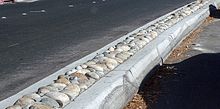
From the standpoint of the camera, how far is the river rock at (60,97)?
5473 millimetres

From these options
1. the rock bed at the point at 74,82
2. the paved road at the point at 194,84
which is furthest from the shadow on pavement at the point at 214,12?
the rock bed at the point at 74,82

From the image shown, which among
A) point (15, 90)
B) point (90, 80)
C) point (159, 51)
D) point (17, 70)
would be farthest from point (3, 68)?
point (90, 80)

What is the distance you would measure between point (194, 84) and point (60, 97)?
8.55 feet

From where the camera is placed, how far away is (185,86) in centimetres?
747

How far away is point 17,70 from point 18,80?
92 cm

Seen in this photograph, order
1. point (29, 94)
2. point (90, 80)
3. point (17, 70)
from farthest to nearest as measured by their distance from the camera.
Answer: point (17, 70), point (90, 80), point (29, 94)

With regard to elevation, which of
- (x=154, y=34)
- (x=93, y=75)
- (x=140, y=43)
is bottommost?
(x=154, y=34)

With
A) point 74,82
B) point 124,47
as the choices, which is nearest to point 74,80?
point 74,82

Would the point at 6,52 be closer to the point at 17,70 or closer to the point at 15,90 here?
the point at 17,70

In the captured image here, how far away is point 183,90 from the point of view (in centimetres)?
727

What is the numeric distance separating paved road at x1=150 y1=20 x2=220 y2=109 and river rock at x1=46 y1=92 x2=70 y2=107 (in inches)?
52.3

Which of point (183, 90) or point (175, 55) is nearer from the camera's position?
point (183, 90)

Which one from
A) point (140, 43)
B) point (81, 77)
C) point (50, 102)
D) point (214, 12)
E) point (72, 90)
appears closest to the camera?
point (50, 102)

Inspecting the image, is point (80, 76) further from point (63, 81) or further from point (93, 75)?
point (63, 81)
